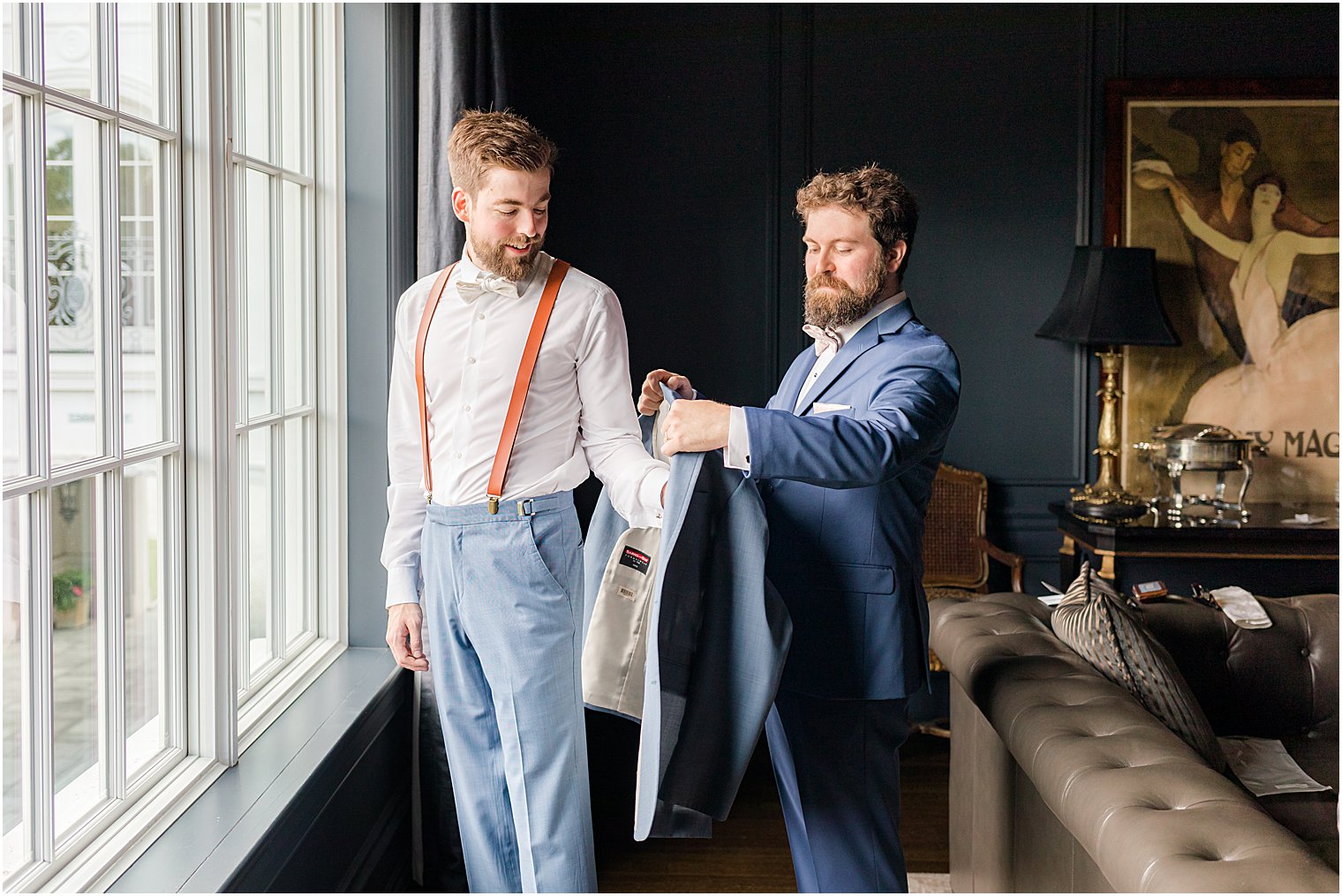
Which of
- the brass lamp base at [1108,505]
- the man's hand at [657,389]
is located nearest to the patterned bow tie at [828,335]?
the man's hand at [657,389]

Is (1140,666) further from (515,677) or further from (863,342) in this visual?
(515,677)

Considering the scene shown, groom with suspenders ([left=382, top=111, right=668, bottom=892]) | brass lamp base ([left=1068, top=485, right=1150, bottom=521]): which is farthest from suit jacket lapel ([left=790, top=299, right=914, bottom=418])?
brass lamp base ([left=1068, top=485, right=1150, bottom=521])

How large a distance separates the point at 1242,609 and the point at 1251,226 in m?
2.15

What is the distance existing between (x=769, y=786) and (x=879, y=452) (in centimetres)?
251

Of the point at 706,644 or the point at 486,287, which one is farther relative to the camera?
the point at 486,287

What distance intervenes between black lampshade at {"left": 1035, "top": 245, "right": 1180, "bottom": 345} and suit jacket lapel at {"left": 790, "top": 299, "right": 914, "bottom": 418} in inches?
97.7

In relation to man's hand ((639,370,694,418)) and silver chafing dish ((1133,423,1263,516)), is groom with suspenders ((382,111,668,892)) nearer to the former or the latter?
man's hand ((639,370,694,418))

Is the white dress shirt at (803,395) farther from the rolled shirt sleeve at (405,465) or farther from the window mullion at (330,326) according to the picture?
the window mullion at (330,326)

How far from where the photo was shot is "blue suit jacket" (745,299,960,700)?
183cm

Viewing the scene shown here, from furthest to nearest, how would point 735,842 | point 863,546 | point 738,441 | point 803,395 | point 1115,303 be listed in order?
point 1115,303 < point 735,842 < point 803,395 < point 863,546 < point 738,441

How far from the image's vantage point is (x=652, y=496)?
193 cm

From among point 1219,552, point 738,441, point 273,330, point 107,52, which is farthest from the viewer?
point 1219,552

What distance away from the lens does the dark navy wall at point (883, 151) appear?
4.46 meters

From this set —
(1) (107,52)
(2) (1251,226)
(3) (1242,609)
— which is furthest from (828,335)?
(2) (1251,226)
